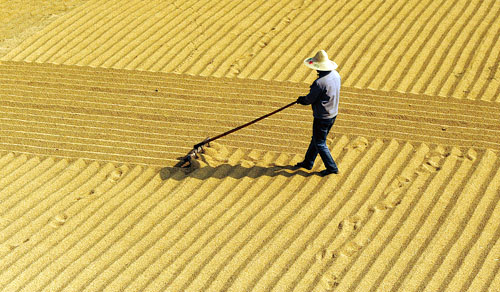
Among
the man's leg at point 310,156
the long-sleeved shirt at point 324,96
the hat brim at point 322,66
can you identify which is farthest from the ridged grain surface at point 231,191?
the hat brim at point 322,66

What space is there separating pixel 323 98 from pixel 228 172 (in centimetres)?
114

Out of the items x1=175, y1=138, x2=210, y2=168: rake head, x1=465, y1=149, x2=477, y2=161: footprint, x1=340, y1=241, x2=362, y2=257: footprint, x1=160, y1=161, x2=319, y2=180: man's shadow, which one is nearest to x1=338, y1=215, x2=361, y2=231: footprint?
x1=340, y1=241, x2=362, y2=257: footprint

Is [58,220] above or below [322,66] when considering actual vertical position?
below

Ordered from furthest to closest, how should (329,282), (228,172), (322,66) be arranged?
(228,172) → (322,66) → (329,282)

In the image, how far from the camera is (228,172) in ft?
17.1

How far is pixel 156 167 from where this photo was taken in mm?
5352

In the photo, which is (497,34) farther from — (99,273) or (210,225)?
(99,273)

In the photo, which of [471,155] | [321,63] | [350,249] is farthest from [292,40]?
[350,249]

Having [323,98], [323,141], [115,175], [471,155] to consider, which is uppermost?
[323,98]

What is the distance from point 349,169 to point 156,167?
6.03 feet

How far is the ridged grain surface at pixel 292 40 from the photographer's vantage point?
259 inches

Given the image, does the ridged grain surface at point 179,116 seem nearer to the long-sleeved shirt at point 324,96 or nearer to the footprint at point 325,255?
the long-sleeved shirt at point 324,96

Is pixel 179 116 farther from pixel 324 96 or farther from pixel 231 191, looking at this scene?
pixel 324 96

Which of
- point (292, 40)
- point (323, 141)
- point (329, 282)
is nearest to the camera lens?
point (329, 282)
